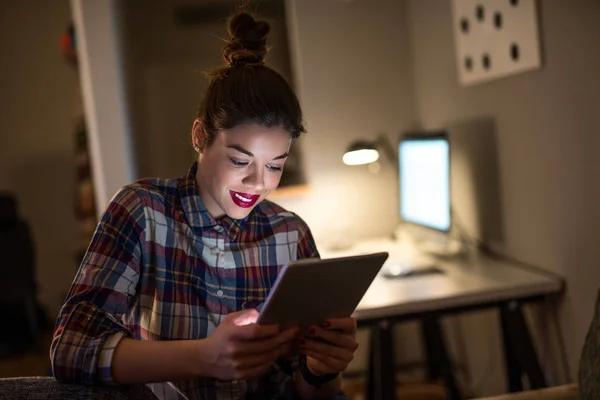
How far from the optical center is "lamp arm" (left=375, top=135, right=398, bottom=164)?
3006 millimetres

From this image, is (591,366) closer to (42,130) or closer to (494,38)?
(494,38)

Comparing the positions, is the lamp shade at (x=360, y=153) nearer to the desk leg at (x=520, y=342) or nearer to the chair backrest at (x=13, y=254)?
the desk leg at (x=520, y=342)

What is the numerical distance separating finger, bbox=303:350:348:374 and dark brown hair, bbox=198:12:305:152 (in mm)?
386

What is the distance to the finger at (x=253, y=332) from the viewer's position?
98cm

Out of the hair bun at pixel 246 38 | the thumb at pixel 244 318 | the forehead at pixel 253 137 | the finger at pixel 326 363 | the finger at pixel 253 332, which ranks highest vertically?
the hair bun at pixel 246 38

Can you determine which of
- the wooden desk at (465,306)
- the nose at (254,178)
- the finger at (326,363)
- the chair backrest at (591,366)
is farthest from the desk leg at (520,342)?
the nose at (254,178)

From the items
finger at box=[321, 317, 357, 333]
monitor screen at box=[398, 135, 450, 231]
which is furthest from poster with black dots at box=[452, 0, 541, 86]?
finger at box=[321, 317, 357, 333]

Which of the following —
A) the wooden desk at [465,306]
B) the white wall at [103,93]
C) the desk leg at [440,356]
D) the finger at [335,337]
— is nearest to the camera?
the finger at [335,337]

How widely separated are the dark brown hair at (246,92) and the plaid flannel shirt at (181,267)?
5.9 inches

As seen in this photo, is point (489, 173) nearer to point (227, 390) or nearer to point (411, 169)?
point (411, 169)

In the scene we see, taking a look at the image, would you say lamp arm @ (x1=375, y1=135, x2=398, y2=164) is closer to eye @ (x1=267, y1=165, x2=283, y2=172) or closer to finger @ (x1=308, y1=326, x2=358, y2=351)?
eye @ (x1=267, y1=165, x2=283, y2=172)

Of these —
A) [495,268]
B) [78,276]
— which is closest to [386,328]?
[495,268]

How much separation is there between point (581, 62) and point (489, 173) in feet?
2.24

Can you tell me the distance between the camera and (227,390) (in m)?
1.25
